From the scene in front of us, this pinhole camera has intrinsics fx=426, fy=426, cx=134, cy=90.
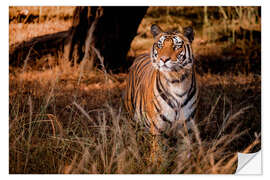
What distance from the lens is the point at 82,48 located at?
5.09 metres

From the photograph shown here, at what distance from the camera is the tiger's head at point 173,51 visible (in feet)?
10.4

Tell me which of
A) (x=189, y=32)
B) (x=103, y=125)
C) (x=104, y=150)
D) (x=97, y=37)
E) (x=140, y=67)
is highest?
(x=97, y=37)

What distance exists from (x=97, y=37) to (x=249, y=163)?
257 centimetres

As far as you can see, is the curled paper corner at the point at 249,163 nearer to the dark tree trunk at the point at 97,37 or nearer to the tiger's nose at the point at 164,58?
the tiger's nose at the point at 164,58

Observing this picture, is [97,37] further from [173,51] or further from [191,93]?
[191,93]

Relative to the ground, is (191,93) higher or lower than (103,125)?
higher

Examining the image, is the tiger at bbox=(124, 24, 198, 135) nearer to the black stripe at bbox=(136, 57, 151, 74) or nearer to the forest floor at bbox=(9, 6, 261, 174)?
the forest floor at bbox=(9, 6, 261, 174)

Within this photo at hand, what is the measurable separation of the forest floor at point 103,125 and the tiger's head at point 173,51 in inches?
18.2

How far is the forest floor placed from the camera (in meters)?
2.99

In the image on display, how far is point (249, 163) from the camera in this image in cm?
319

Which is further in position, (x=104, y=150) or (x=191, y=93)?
(x=191, y=93)

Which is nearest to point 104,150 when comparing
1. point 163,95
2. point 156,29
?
point 163,95
